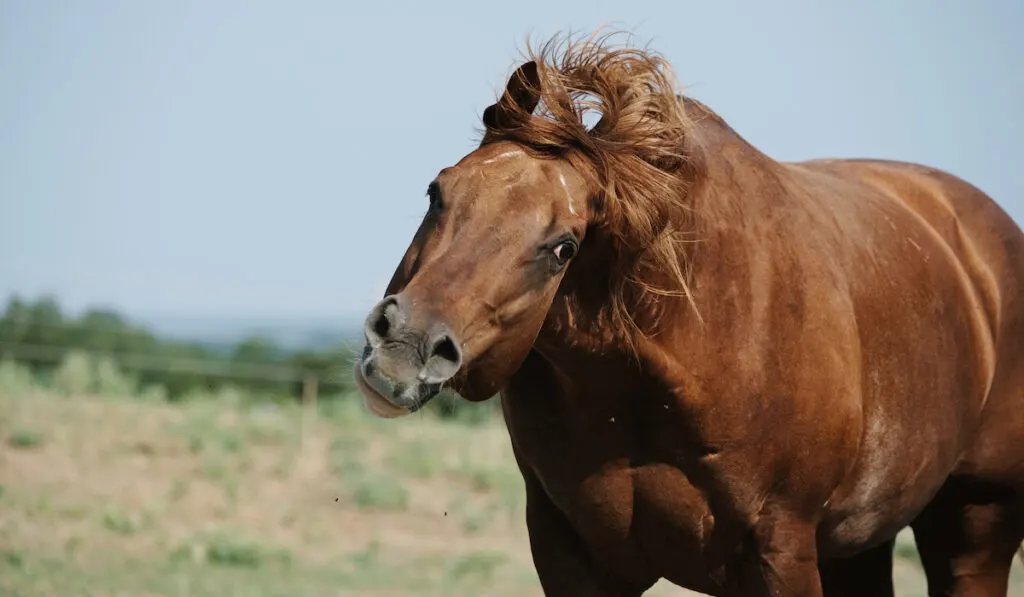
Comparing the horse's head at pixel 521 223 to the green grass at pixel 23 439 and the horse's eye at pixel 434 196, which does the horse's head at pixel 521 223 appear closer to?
the horse's eye at pixel 434 196

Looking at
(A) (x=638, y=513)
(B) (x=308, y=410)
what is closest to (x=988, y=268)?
(A) (x=638, y=513)

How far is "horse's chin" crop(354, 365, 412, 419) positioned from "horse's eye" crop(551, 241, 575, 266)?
612mm

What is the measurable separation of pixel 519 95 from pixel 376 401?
109 cm

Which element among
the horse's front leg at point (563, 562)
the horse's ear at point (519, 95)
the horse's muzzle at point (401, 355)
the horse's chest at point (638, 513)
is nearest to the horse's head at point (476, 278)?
the horse's muzzle at point (401, 355)

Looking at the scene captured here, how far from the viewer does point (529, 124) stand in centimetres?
367

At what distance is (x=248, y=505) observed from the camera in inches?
458

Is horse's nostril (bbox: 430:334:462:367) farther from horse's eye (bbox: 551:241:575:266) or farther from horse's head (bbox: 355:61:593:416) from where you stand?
horse's eye (bbox: 551:241:575:266)

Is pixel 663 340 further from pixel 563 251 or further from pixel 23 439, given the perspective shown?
pixel 23 439

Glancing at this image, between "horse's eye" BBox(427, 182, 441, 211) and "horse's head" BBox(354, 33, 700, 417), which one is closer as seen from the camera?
"horse's head" BBox(354, 33, 700, 417)

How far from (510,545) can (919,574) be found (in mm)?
3490

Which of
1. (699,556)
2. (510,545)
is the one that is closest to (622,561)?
(699,556)

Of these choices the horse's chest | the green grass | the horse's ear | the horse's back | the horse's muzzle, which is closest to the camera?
the horse's muzzle

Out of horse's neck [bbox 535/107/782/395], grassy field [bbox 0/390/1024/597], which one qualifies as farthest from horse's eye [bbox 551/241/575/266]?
grassy field [bbox 0/390/1024/597]

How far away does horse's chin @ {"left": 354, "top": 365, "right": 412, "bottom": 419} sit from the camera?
325cm
